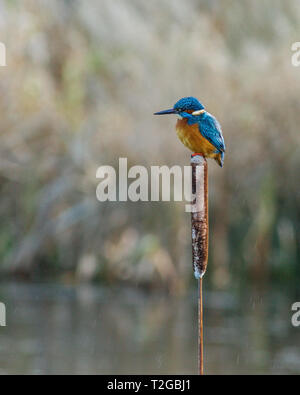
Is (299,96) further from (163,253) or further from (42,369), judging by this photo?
(42,369)

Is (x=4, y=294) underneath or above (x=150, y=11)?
underneath

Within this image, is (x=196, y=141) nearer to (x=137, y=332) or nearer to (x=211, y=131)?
(x=211, y=131)

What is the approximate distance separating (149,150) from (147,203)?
0.98m

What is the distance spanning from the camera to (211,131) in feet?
11.5

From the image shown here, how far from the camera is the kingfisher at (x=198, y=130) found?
3469mm

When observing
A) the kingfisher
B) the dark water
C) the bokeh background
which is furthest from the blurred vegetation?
the kingfisher

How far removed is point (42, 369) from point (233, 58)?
780 centimetres

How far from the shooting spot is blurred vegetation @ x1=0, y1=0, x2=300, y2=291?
13672mm

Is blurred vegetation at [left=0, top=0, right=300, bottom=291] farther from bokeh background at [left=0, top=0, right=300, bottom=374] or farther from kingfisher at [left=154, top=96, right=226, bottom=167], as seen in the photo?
kingfisher at [left=154, top=96, right=226, bottom=167]

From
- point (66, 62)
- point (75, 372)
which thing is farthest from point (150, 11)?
point (75, 372)

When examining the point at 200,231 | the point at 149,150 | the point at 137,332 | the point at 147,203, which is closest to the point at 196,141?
the point at 200,231

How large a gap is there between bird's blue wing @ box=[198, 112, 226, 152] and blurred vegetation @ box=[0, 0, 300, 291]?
9586 mm

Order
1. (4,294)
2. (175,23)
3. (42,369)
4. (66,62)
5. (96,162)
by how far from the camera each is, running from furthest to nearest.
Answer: (66,62)
(175,23)
(96,162)
(4,294)
(42,369)

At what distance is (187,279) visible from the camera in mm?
14008
